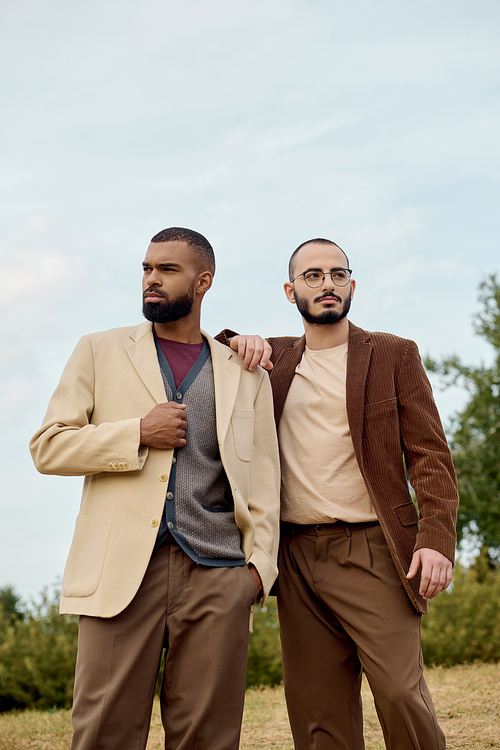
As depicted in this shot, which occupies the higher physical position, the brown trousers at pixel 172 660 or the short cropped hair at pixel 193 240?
the short cropped hair at pixel 193 240

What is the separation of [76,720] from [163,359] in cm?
154

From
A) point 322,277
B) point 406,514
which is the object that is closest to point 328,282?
point 322,277

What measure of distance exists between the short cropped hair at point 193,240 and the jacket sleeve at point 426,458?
44.8 inches

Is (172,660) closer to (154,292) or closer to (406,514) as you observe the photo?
(406,514)

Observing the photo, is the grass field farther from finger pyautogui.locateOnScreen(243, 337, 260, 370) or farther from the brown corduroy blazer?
finger pyautogui.locateOnScreen(243, 337, 260, 370)

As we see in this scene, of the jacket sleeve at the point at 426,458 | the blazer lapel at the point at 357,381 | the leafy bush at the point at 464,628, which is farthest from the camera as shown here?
the leafy bush at the point at 464,628

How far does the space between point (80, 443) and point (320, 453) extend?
130 centimetres

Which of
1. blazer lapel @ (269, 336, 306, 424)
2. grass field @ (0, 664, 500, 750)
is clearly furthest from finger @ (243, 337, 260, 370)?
grass field @ (0, 664, 500, 750)

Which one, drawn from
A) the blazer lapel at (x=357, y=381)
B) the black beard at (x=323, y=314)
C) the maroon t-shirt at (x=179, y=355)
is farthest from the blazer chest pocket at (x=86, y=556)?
the black beard at (x=323, y=314)

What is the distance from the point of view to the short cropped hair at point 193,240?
11.5 ft

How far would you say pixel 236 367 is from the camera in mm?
3541

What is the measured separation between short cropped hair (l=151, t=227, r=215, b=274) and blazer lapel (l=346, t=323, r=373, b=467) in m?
0.87

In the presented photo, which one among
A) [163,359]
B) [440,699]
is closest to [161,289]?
[163,359]

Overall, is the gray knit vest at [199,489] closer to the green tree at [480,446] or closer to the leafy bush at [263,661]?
the leafy bush at [263,661]
